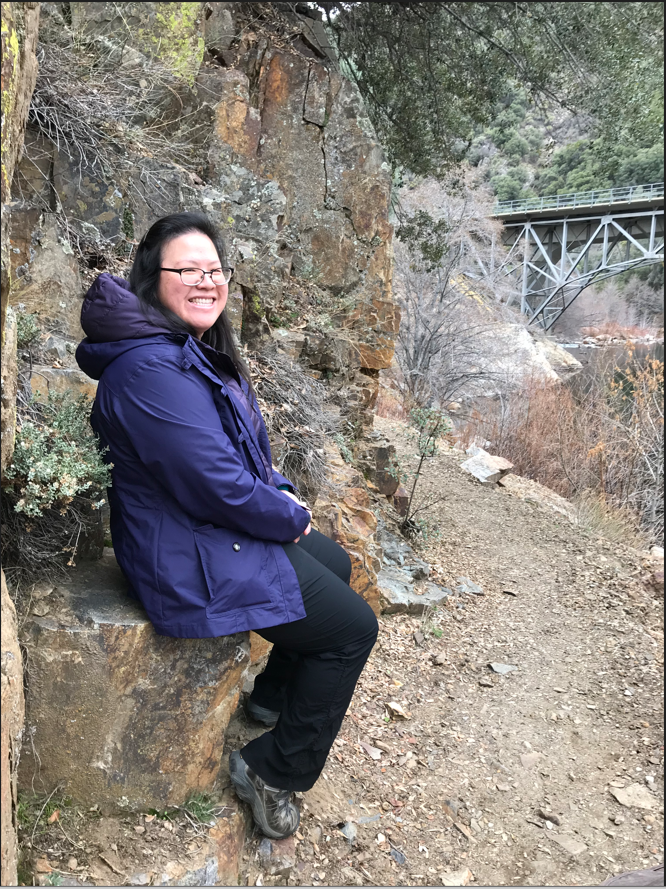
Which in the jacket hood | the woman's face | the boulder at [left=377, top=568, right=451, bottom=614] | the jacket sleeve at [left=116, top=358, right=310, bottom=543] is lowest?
the boulder at [left=377, top=568, right=451, bottom=614]

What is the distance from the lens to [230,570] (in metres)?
1.76

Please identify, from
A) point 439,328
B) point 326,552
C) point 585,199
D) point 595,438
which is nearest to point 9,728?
point 326,552

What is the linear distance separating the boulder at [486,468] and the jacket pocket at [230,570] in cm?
684

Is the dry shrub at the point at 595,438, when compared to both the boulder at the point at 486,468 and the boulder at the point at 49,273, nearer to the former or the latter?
the boulder at the point at 486,468

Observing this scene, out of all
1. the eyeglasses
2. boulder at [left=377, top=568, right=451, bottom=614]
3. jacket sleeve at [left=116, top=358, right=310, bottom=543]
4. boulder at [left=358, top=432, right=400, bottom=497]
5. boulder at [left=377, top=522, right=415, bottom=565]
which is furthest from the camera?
boulder at [left=358, top=432, right=400, bottom=497]

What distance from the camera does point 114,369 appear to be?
1.81 m

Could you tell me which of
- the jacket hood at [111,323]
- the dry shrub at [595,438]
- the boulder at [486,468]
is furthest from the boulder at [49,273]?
the dry shrub at [595,438]

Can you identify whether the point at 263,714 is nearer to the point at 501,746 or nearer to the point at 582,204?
the point at 501,746

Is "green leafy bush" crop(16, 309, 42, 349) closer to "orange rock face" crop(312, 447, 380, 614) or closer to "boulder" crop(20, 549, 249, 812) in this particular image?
"boulder" crop(20, 549, 249, 812)

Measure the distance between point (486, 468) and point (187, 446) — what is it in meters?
7.27

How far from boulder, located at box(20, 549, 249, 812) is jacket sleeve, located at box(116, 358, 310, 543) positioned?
1.43ft

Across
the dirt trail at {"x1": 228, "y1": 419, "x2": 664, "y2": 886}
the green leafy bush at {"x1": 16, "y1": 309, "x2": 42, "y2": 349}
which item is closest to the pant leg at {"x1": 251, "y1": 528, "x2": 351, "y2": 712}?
the dirt trail at {"x1": 228, "y1": 419, "x2": 664, "y2": 886}

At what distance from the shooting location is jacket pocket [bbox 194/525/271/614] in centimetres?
175

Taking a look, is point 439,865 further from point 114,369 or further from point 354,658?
point 114,369
